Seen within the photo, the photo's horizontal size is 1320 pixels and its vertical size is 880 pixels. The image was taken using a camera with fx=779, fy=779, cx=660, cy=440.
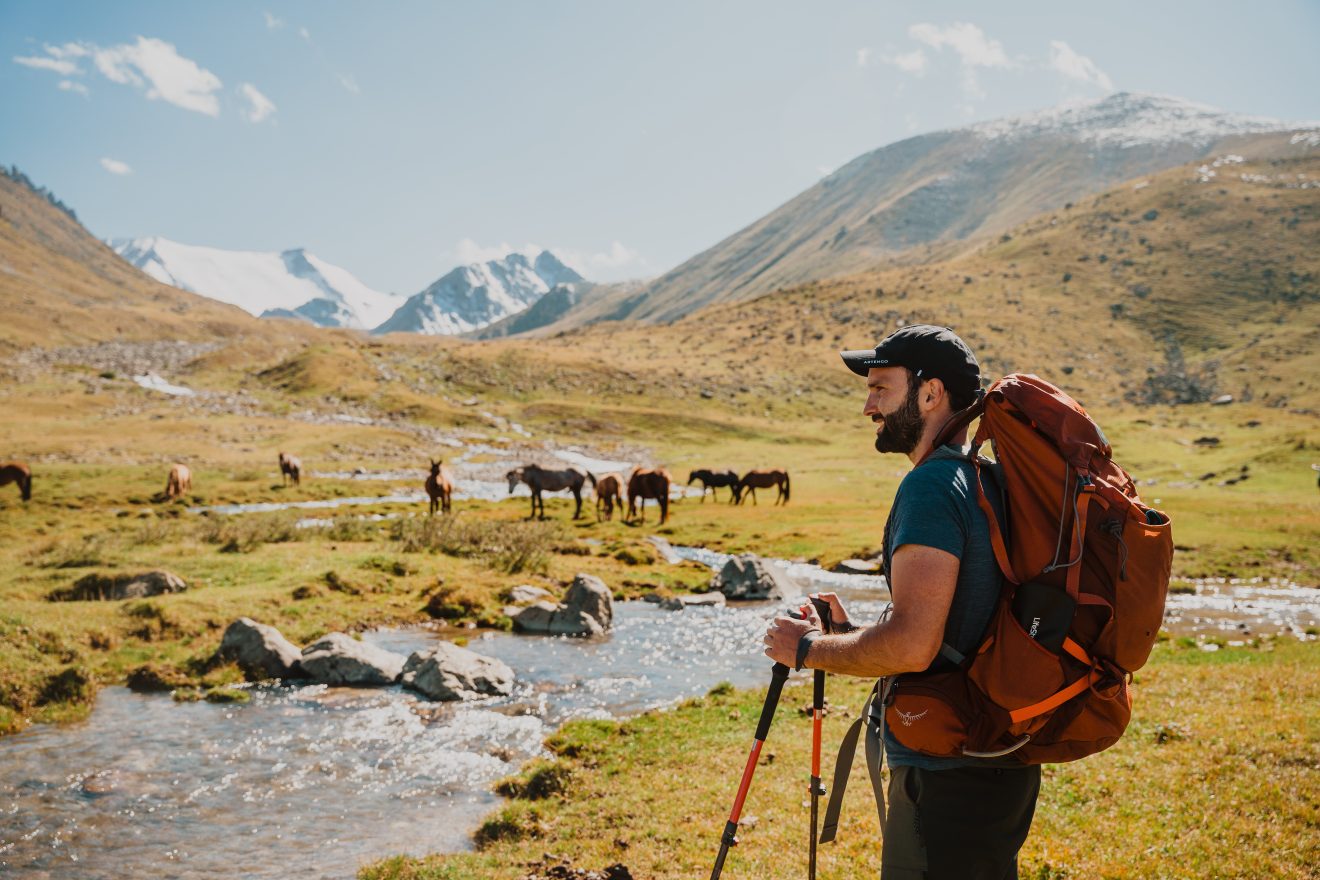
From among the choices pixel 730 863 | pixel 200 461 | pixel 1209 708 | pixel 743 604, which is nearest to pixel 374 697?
pixel 730 863

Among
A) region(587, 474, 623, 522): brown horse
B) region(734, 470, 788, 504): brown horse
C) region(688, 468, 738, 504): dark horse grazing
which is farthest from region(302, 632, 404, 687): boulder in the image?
region(688, 468, 738, 504): dark horse grazing

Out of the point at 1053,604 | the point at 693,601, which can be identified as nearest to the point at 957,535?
the point at 1053,604

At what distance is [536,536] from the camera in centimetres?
3556

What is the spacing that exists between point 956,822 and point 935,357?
2.61m

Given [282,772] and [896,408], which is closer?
[896,408]

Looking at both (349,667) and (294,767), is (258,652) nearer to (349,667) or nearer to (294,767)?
(349,667)

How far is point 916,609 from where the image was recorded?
4.03 m

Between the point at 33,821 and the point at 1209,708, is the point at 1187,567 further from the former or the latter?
the point at 33,821

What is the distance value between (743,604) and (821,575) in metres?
7.66

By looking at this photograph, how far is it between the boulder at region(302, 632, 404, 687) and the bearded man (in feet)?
53.0

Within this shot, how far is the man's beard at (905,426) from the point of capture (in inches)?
184

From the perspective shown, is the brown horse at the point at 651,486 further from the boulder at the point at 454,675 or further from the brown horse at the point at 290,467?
the boulder at the point at 454,675

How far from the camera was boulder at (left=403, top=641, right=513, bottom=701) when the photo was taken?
17594 millimetres

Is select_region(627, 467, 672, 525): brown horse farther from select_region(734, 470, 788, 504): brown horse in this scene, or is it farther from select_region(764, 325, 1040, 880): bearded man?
select_region(764, 325, 1040, 880): bearded man
